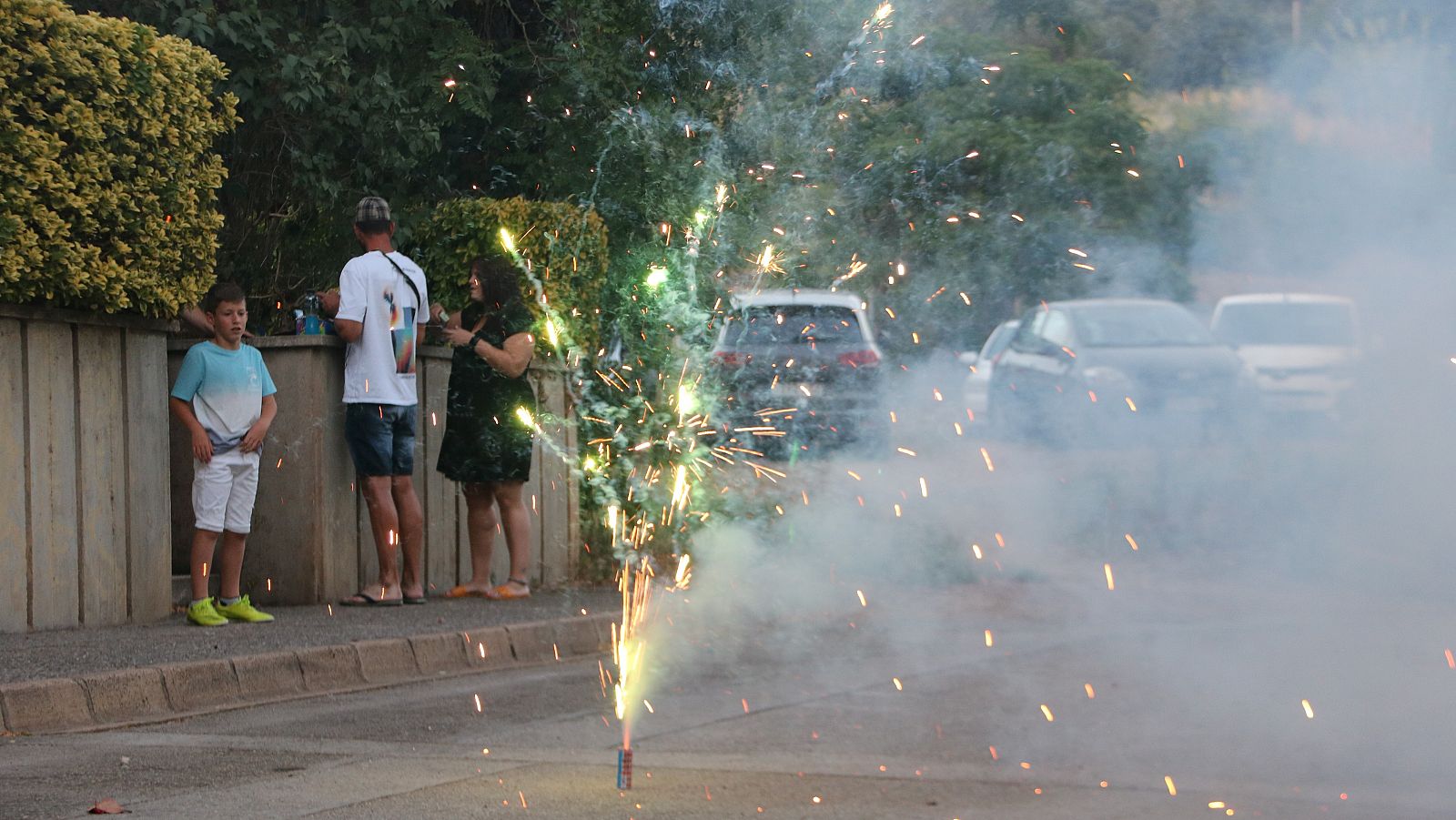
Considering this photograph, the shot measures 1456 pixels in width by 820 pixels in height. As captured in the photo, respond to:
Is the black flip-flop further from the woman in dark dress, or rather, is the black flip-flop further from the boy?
the boy

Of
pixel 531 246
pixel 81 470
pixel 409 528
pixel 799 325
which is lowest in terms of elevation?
pixel 409 528

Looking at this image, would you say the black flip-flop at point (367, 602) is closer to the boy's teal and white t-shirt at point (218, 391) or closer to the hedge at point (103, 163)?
the boy's teal and white t-shirt at point (218, 391)

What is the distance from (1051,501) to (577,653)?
3.10 metres

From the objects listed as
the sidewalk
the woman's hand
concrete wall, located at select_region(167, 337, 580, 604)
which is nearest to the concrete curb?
the sidewalk

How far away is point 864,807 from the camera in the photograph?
17.0 ft

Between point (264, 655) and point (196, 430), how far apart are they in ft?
5.18

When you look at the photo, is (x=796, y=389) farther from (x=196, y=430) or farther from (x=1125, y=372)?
(x=1125, y=372)

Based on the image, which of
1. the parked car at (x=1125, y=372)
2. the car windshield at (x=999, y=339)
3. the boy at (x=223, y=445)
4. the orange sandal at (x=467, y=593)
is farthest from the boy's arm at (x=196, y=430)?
the parked car at (x=1125, y=372)

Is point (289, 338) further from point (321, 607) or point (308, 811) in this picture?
point (308, 811)

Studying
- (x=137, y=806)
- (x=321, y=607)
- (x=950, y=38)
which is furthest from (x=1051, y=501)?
(x=321, y=607)

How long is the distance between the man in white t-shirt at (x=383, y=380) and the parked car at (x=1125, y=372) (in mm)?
4016

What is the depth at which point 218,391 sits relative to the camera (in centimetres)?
868

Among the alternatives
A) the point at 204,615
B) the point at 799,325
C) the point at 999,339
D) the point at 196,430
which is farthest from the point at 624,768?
the point at 196,430

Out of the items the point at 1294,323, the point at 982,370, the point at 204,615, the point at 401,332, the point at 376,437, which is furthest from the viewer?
the point at 401,332
